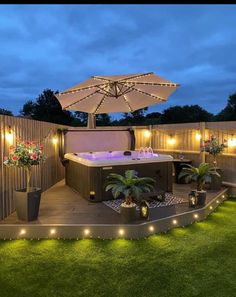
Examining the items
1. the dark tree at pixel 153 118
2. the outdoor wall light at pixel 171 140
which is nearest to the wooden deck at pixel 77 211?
the outdoor wall light at pixel 171 140

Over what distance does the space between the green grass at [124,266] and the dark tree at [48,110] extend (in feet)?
66.2

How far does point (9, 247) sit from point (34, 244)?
1.08 ft

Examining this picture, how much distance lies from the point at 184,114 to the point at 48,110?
481 inches

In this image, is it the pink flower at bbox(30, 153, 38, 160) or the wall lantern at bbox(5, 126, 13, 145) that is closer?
the pink flower at bbox(30, 153, 38, 160)

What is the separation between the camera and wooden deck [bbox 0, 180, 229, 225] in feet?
14.0

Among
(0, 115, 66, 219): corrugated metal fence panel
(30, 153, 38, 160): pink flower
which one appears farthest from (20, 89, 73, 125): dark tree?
(30, 153, 38, 160): pink flower

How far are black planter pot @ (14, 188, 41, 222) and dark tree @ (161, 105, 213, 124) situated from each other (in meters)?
16.8

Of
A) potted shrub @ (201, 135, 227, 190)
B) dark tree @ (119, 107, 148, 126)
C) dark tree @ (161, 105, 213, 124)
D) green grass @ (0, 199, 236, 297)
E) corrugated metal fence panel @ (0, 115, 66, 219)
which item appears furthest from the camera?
dark tree @ (161, 105, 213, 124)

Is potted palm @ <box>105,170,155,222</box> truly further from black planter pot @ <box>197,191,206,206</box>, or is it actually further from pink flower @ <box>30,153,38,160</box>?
black planter pot @ <box>197,191,206,206</box>

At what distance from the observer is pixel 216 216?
16.6 ft

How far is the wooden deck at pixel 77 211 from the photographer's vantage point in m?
4.26

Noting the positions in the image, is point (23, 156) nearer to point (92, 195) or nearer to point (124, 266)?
point (92, 195)

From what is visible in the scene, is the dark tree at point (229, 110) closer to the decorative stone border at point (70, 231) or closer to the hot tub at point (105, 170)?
the hot tub at point (105, 170)
